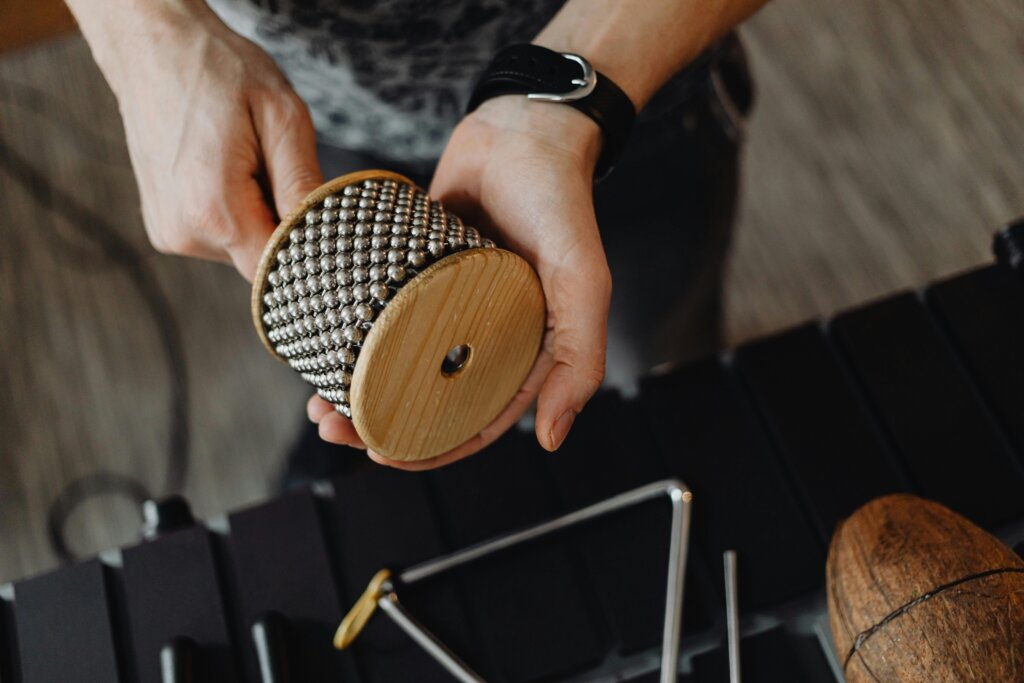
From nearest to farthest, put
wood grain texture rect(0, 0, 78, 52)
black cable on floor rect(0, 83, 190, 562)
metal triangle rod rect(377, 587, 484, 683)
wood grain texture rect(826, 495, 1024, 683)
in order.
Answer: wood grain texture rect(826, 495, 1024, 683), metal triangle rod rect(377, 587, 484, 683), black cable on floor rect(0, 83, 190, 562), wood grain texture rect(0, 0, 78, 52)

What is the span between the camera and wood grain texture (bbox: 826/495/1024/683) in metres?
0.39

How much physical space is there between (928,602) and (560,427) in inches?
8.3

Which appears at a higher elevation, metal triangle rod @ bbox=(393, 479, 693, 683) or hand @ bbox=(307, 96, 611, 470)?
hand @ bbox=(307, 96, 611, 470)

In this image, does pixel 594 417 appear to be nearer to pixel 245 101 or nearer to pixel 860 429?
pixel 860 429

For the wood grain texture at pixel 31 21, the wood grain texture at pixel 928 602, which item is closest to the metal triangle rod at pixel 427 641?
the wood grain texture at pixel 928 602

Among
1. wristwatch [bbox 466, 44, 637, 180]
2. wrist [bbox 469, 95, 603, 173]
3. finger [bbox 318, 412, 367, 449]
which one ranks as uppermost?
wristwatch [bbox 466, 44, 637, 180]

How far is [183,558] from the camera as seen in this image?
528 millimetres

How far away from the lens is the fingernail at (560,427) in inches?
19.1

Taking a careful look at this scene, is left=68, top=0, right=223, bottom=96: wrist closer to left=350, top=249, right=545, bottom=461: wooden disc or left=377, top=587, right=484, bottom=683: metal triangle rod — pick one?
left=350, top=249, right=545, bottom=461: wooden disc

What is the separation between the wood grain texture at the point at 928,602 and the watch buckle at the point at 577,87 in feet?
1.01

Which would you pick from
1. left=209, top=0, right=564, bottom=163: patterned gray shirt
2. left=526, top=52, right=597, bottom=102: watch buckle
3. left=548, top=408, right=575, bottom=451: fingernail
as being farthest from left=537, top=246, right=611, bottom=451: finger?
left=209, top=0, right=564, bottom=163: patterned gray shirt

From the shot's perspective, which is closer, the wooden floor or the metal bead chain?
the metal bead chain

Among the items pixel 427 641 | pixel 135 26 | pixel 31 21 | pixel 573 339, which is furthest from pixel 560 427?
pixel 31 21

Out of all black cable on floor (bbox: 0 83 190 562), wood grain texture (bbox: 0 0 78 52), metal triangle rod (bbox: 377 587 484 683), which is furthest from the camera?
wood grain texture (bbox: 0 0 78 52)
